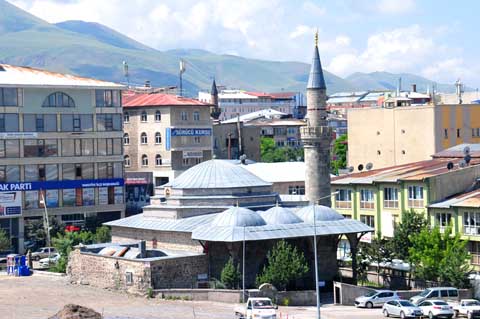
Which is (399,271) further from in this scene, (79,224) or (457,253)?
(79,224)

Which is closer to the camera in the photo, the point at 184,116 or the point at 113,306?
the point at 113,306

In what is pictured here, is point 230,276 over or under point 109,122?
under

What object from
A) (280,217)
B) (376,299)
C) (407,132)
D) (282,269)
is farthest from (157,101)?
(376,299)

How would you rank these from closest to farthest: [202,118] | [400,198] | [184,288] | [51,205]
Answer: [184,288] → [400,198] → [51,205] → [202,118]

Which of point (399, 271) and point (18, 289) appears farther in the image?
point (399, 271)

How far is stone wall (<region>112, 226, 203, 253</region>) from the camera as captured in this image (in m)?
63.5

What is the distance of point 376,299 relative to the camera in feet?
188

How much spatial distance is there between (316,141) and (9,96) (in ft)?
78.7

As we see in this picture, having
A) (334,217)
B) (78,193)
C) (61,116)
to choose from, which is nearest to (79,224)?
(78,193)

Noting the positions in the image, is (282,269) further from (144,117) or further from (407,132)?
(144,117)

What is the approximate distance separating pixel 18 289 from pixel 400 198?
24799 millimetres

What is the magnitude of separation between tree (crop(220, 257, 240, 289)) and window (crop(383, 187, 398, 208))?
16325mm

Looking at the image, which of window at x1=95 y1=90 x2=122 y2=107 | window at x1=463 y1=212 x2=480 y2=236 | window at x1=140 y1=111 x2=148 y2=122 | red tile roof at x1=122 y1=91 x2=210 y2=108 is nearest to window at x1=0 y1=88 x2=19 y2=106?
window at x1=95 y1=90 x2=122 y2=107

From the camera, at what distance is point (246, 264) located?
6097 centimetres
